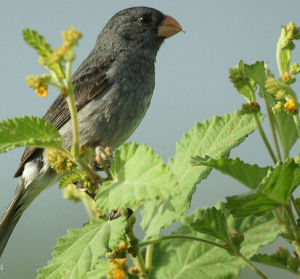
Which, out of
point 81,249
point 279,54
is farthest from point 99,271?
point 279,54

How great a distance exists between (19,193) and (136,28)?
6.31 ft

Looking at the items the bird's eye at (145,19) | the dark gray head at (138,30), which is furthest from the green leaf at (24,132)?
the bird's eye at (145,19)

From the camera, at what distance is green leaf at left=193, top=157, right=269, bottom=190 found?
1003 mm

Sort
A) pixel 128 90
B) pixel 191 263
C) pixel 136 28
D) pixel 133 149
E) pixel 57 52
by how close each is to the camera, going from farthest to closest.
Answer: pixel 136 28 < pixel 128 90 < pixel 191 263 < pixel 133 149 < pixel 57 52

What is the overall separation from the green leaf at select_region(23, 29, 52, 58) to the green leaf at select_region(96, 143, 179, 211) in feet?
0.81

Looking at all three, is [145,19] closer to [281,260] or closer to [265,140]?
[265,140]

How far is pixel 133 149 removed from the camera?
1.00 m

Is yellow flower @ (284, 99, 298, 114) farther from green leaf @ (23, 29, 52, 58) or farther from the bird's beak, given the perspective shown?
the bird's beak

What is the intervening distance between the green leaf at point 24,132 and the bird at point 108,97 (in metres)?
2.64

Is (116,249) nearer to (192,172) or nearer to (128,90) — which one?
(192,172)

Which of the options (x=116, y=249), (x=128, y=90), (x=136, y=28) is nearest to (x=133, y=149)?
(x=116, y=249)

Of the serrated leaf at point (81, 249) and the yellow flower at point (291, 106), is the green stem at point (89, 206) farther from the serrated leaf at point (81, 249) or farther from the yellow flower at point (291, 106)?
the yellow flower at point (291, 106)

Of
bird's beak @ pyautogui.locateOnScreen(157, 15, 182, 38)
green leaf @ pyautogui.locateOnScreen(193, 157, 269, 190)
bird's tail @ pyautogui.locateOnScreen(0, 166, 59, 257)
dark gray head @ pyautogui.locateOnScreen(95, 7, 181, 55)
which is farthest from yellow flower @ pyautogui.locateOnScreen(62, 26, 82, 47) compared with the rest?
bird's beak @ pyautogui.locateOnScreen(157, 15, 182, 38)

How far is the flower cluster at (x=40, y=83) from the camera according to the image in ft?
2.97
